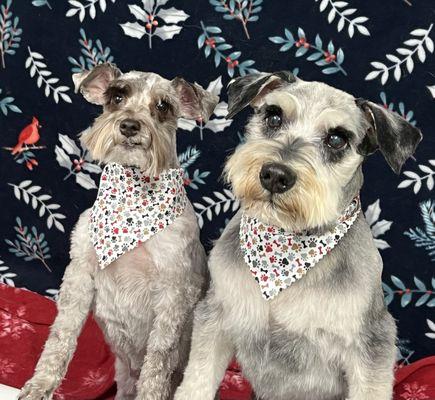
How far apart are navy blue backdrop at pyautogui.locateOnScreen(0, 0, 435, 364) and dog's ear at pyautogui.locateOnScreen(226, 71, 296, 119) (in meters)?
0.68

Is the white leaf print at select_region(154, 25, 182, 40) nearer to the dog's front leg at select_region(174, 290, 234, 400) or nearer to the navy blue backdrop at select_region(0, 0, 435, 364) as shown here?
the navy blue backdrop at select_region(0, 0, 435, 364)

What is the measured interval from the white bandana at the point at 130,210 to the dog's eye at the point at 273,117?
0.44 metres

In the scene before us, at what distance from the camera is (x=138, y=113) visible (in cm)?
221

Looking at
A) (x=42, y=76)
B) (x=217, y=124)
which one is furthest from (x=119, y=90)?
(x=42, y=76)

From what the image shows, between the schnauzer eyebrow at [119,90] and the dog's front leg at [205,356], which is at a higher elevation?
the schnauzer eyebrow at [119,90]

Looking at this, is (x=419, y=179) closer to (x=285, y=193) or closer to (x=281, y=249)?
(x=281, y=249)

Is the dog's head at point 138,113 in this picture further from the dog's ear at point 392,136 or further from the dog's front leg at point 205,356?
the dog's ear at point 392,136

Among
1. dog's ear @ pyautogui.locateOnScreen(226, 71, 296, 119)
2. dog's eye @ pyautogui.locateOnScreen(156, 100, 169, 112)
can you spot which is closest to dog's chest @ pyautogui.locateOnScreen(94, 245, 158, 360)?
dog's eye @ pyautogui.locateOnScreen(156, 100, 169, 112)

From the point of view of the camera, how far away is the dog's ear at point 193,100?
7.63ft

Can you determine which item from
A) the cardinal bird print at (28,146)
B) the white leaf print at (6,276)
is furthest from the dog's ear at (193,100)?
the white leaf print at (6,276)

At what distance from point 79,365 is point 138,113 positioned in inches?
44.9

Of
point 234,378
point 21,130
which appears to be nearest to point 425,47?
point 234,378

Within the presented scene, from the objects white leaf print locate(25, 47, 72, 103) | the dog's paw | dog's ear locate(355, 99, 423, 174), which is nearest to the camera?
dog's ear locate(355, 99, 423, 174)

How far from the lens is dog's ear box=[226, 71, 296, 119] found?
1.97m
